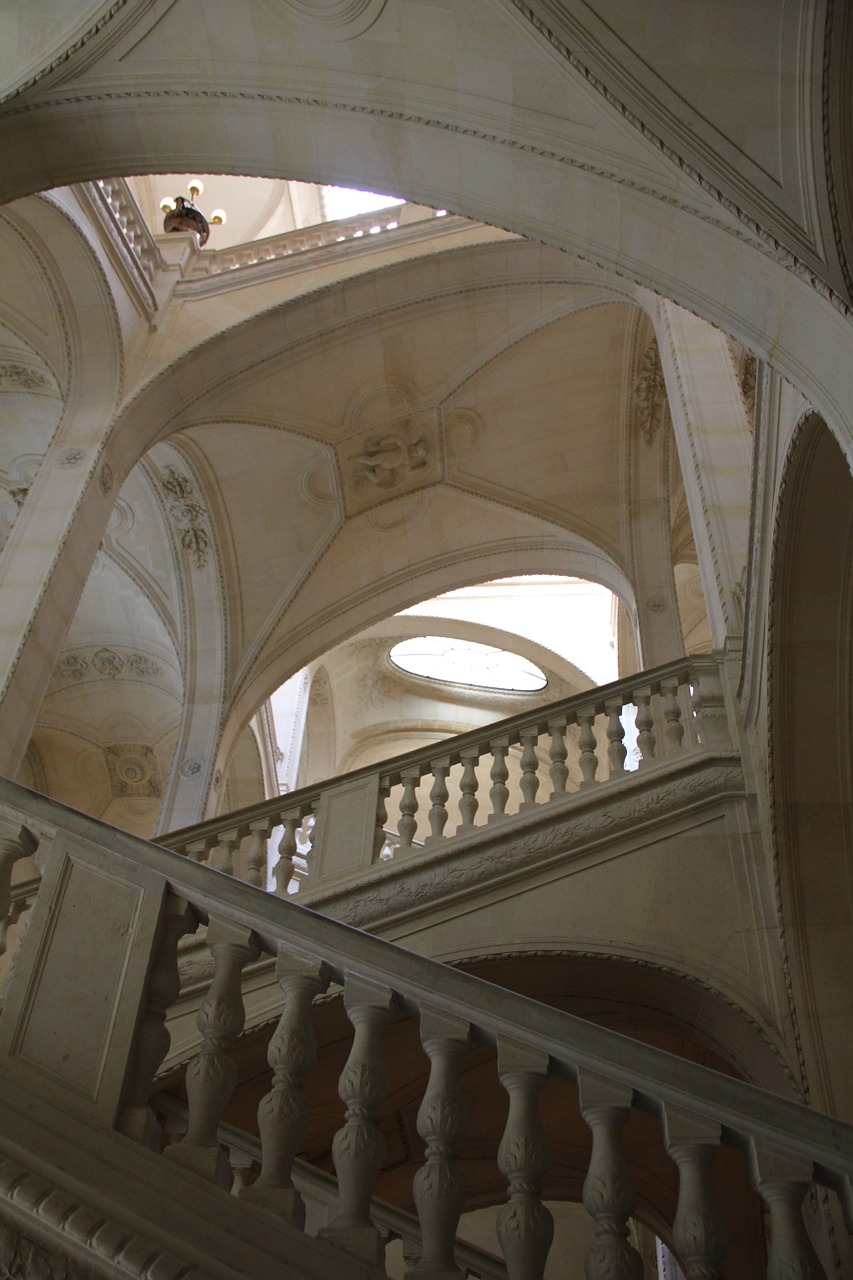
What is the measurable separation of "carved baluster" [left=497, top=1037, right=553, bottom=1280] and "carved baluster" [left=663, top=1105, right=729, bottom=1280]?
240 millimetres

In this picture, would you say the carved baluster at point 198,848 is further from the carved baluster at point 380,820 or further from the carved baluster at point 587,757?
the carved baluster at point 587,757

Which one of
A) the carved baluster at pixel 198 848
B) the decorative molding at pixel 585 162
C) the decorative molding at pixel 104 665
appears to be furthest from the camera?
the decorative molding at pixel 104 665

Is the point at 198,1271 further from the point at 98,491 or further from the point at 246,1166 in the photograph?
the point at 98,491

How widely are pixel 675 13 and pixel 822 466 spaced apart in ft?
6.46

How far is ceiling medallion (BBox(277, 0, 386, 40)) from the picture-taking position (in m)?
5.28

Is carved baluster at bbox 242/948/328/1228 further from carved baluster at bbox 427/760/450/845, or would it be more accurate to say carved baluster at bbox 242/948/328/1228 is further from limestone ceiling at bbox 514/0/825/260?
limestone ceiling at bbox 514/0/825/260

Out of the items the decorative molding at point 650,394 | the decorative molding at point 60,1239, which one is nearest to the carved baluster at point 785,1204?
the decorative molding at point 60,1239

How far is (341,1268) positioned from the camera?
1990 mm

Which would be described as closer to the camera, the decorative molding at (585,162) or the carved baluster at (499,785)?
the decorative molding at (585,162)

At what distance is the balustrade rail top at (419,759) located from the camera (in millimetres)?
5625

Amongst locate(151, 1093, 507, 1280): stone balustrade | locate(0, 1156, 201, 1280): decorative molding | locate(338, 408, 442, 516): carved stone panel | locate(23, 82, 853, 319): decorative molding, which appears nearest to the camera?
locate(0, 1156, 201, 1280): decorative molding

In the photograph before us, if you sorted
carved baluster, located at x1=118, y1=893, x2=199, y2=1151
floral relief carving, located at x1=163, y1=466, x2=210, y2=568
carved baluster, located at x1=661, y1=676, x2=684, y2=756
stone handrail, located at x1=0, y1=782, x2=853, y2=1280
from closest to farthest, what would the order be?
stone handrail, located at x1=0, y1=782, x2=853, y2=1280 → carved baluster, located at x1=118, y1=893, x2=199, y2=1151 → carved baluster, located at x1=661, y1=676, x2=684, y2=756 → floral relief carving, located at x1=163, y1=466, x2=210, y2=568

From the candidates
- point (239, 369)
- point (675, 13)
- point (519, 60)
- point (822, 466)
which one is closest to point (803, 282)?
point (822, 466)

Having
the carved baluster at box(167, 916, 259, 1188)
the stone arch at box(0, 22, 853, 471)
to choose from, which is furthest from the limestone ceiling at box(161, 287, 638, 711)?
the carved baluster at box(167, 916, 259, 1188)
